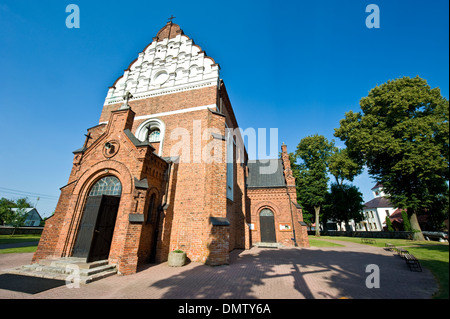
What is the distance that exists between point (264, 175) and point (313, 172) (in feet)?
35.0

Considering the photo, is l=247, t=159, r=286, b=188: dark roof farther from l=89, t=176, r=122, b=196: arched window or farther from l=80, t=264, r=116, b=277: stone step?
l=80, t=264, r=116, b=277: stone step

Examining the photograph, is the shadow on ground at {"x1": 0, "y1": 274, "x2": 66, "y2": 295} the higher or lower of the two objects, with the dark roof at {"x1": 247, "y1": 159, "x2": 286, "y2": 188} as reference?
lower

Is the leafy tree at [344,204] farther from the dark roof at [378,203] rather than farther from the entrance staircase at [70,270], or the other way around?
the entrance staircase at [70,270]

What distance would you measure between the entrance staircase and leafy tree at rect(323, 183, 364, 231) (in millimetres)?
28518

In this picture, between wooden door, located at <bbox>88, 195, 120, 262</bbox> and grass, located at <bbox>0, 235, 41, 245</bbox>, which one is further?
grass, located at <bbox>0, 235, 41, 245</bbox>

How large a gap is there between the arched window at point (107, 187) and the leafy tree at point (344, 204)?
28.1 meters

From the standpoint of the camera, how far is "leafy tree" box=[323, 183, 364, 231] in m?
27.6

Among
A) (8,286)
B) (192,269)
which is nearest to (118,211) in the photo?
(8,286)

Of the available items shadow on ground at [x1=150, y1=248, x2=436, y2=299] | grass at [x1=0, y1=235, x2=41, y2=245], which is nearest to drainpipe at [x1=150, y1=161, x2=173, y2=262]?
shadow on ground at [x1=150, y1=248, x2=436, y2=299]

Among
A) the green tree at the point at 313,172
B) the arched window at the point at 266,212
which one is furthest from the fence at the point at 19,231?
the green tree at the point at 313,172

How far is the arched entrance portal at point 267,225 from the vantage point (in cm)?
→ 1753

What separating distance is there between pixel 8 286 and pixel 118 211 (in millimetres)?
3525

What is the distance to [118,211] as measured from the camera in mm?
8062
